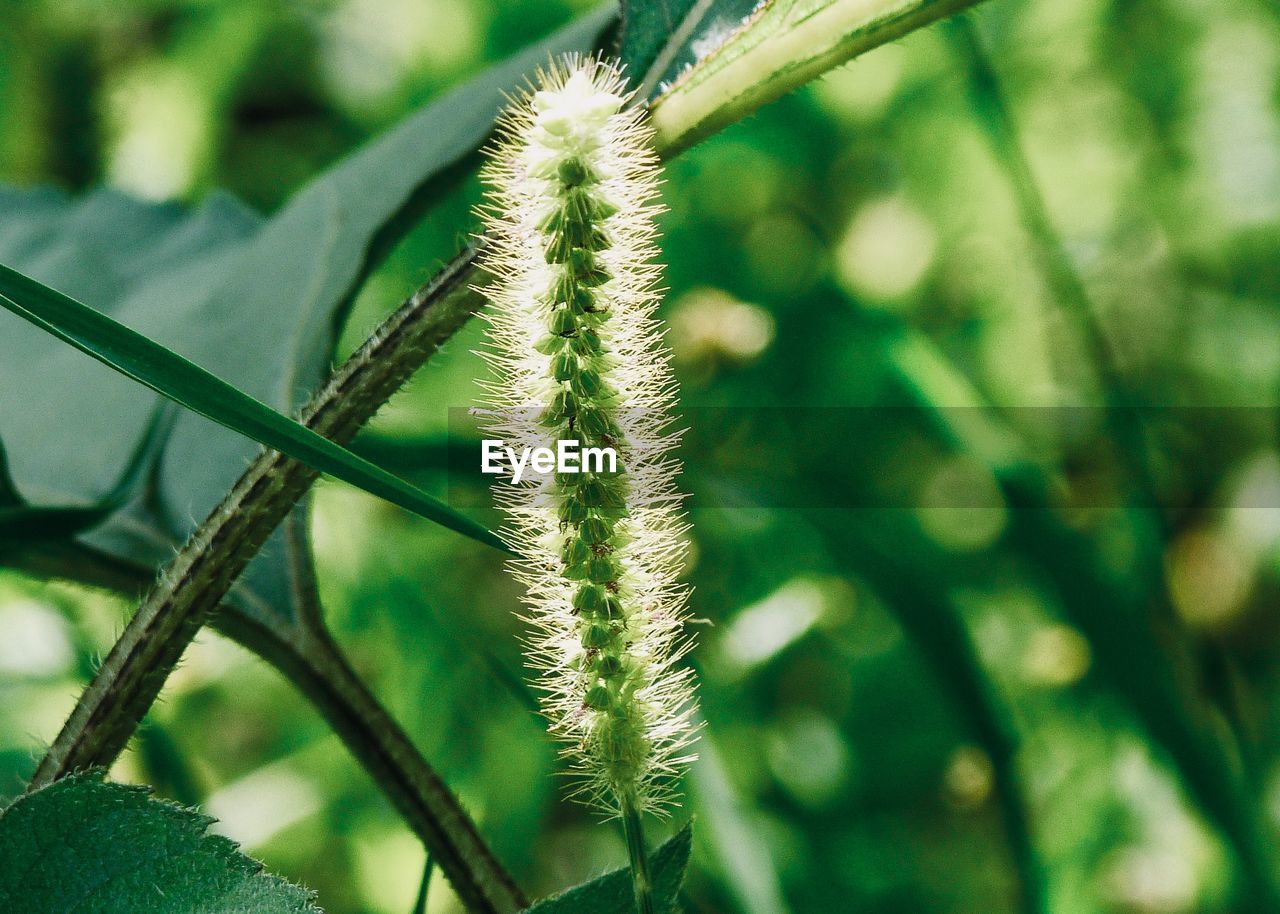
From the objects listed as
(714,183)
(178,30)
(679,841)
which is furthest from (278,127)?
(679,841)

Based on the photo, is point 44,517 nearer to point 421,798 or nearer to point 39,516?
point 39,516

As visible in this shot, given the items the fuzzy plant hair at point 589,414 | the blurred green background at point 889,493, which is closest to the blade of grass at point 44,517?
the fuzzy plant hair at point 589,414

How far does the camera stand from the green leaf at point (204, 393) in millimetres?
299

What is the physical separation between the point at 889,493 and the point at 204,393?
86 cm

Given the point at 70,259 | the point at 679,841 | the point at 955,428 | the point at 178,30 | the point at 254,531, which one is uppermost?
the point at 178,30

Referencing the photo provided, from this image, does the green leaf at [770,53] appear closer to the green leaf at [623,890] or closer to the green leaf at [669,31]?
the green leaf at [669,31]

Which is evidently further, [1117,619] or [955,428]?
[955,428]

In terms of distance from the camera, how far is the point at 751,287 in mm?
1101

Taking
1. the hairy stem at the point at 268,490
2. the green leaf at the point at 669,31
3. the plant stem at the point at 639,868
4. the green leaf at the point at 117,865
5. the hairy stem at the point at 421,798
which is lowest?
the plant stem at the point at 639,868

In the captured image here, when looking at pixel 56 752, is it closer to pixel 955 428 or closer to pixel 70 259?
pixel 70 259

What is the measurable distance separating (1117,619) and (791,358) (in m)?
0.44

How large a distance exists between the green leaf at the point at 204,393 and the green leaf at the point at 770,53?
146mm

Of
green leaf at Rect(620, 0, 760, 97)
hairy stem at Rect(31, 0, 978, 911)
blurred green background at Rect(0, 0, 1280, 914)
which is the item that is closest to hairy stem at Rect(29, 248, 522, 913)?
hairy stem at Rect(31, 0, 978, 911)

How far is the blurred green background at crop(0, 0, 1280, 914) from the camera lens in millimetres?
876
